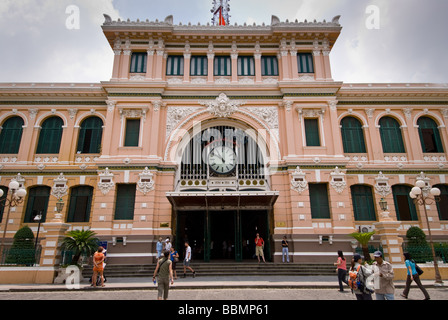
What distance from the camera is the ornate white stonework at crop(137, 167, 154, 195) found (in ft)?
66.9

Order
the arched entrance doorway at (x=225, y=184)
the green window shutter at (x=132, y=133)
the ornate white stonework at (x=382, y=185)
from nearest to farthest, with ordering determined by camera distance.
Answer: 1. the arched entrance doorway at (x=225, y=184)
2. the ornate white stonework at (x=382, y=185)
3. the green window shutter at (x=132, y=133)

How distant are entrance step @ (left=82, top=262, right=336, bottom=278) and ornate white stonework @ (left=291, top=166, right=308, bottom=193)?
516cm

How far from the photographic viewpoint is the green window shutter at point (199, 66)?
24000 millimetres

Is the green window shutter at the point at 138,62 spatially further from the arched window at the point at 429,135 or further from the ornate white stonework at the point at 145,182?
the arched window at the point at 429,135

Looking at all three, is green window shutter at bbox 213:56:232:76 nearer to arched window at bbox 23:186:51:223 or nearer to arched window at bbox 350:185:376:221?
arched window at bbox 350:185:376:221

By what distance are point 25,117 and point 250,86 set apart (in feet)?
61.0

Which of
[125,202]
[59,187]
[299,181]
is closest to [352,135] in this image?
[299,181]

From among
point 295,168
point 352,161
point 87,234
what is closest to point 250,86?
point 295,168

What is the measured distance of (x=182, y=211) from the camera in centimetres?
2178

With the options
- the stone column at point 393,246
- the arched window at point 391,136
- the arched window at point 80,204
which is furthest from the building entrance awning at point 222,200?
the arched window at point 391,136

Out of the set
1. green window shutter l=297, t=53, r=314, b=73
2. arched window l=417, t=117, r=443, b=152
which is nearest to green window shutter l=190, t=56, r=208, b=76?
green window shutter l=297, t=53, r=314, b=73

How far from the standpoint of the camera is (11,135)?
23.3 metres

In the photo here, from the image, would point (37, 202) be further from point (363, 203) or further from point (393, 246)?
point (363, 203)

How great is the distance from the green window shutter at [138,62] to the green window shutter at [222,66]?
5854 mm
